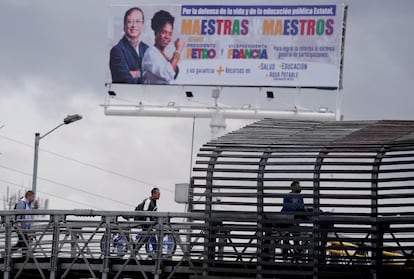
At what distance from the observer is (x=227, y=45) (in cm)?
6850

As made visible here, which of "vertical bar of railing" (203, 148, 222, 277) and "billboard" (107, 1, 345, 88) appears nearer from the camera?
"vertical bar of railing" (203, 148, 222, 277)

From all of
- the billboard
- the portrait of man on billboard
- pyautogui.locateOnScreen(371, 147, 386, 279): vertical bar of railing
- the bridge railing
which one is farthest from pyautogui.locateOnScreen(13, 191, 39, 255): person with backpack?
the portrait of man on billboard

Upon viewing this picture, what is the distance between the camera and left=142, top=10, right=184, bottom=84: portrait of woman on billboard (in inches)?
2729

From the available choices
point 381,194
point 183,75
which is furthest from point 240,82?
point 381,194

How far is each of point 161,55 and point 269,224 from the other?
38178 mm

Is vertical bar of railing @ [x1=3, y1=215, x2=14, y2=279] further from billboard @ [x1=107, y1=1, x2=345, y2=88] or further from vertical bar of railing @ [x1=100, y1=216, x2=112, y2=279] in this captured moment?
billboard @ [x1=107, y1=1, x2=345, y2=88]

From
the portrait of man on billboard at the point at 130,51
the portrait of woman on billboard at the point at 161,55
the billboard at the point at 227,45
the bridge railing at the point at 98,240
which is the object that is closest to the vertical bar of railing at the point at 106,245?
the bridge railing at the point at 98,240

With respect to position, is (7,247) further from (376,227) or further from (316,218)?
(376,227)

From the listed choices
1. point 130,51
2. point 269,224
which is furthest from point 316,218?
point 130,51

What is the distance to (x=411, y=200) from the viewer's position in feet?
104

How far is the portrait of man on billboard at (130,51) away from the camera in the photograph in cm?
6976

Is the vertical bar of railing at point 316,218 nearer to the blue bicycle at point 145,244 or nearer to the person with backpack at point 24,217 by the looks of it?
the blue bicycle at point 145,244

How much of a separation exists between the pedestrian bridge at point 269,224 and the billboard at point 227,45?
32690mm

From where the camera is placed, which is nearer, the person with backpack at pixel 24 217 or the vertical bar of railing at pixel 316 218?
the vertical bar of railing at pixel 316 218
